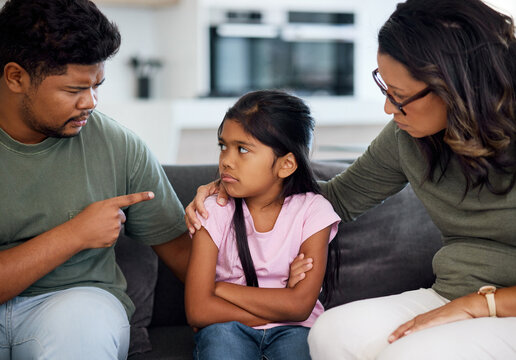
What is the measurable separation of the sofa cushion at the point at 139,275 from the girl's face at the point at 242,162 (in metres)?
0.46

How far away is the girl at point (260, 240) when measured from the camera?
1.48 meters

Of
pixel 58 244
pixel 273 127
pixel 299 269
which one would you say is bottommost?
pixel 299 269

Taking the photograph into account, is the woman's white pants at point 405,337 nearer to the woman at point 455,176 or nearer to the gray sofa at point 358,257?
the woman at point 455,176

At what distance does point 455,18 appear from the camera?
51.1 inches

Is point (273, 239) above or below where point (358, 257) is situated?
above

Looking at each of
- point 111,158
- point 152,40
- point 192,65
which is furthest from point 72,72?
point 152,40

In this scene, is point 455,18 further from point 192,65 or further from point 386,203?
point 192,65

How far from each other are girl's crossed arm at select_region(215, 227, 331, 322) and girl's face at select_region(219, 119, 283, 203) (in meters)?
0.24

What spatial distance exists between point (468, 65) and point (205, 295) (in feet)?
2.59

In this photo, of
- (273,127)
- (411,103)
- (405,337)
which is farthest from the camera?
(273,127)

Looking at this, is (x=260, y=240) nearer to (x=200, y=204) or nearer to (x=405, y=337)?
(x=200, y=204)

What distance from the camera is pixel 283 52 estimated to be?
198 inches

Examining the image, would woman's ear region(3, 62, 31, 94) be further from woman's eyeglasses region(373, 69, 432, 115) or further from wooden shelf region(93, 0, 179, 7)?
wooden shelf region(93, 0, 179, 7)

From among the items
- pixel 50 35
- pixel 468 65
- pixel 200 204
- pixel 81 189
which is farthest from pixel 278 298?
pixel 50 35
